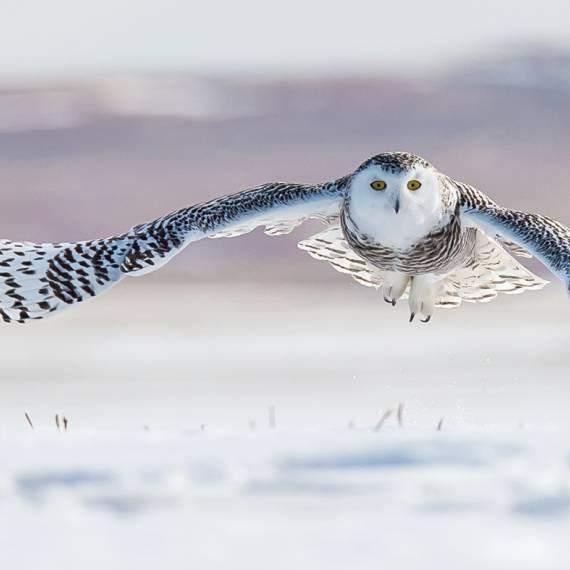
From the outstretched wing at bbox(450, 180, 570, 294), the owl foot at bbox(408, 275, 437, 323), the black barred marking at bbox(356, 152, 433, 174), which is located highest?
the black barred marking at bbox(356, 152, 433, 174)

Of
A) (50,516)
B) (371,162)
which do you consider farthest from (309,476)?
(371,162)

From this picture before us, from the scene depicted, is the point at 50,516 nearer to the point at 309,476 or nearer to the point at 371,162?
the point at 309,476

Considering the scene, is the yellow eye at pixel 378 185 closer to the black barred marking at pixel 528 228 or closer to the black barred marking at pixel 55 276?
the black barred marking at pixel 528 228

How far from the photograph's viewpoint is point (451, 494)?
5543mm

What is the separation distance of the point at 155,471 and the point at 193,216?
2.52m

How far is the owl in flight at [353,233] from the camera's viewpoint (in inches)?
302

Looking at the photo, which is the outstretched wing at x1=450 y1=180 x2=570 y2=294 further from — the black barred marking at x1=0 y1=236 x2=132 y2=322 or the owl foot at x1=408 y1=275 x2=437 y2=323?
the black barred marking at x1=0 y1=236 x2=132 y2=322

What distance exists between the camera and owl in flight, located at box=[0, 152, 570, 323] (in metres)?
7.67

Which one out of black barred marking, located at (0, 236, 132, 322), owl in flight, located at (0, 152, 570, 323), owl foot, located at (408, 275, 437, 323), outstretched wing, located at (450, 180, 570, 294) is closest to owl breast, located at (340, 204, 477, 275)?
owl in flight, located at (0, 152, 570, 323)

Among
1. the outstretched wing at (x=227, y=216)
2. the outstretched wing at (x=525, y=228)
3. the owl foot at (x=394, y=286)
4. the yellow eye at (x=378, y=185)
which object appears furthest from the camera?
the owl foot at (x=394, y=286)

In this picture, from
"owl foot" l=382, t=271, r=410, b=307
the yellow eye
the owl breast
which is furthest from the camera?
"owl foot" l=382, t=271, r=410, b=307

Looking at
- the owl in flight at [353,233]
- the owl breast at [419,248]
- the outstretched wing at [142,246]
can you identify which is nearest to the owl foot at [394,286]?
the owl in flight at [353,233]

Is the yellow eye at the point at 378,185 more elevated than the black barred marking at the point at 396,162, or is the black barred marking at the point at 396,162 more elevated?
the black barred marking at the point at 396,162

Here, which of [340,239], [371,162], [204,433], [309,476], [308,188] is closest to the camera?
[309,476]
